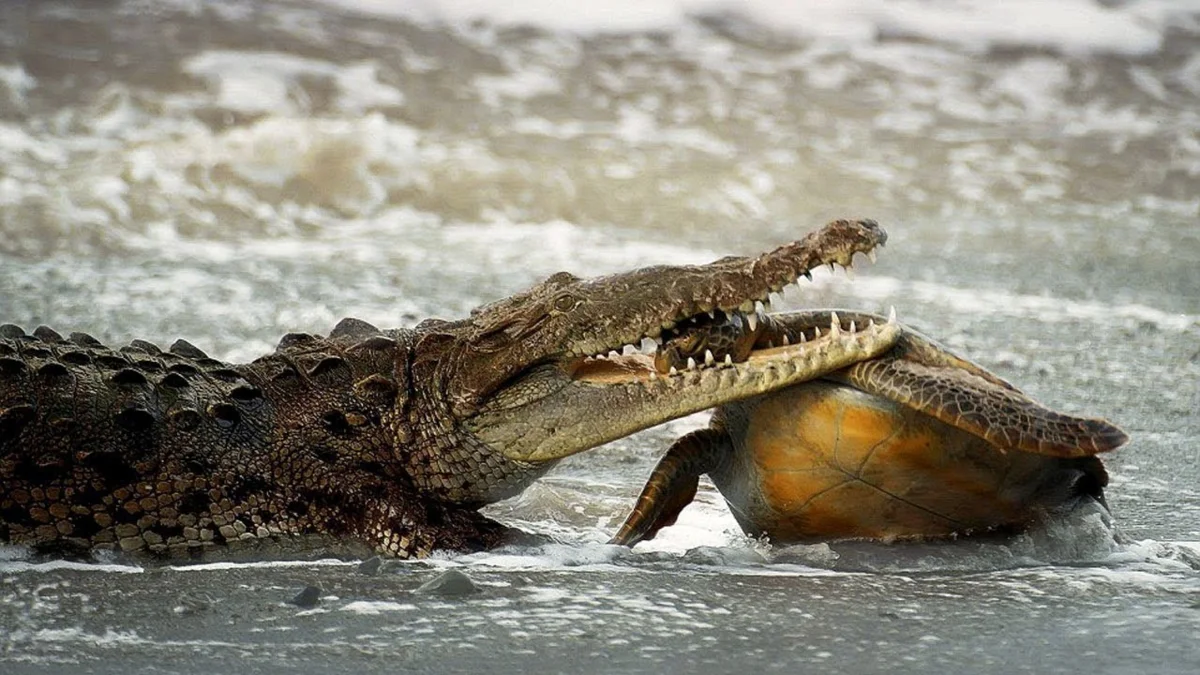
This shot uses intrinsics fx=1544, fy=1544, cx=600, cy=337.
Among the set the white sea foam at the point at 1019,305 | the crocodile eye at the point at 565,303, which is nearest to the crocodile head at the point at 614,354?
the crocodile eye at the point at 565,303

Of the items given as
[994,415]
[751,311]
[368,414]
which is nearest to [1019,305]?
[751,311]

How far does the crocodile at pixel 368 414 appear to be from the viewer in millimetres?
4145

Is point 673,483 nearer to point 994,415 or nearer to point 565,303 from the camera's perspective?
point 565,303

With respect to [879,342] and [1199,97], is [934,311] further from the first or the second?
[1199,97]

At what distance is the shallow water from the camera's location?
3496 mm

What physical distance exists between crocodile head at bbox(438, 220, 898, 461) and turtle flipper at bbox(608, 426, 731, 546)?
188 mm

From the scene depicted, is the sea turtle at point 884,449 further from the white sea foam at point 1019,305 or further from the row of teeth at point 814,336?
the white sea foam at point 1019,305

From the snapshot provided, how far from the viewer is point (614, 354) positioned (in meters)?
4.54

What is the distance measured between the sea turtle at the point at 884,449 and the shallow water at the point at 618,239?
4.1 inches

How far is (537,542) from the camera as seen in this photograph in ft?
14.3

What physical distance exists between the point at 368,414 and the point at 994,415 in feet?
5.75

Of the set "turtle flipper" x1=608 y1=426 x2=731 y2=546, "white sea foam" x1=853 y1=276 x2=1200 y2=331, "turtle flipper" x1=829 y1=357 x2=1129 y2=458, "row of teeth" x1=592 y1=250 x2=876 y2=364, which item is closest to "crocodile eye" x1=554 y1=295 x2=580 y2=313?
"row of teeth" x1=592 y1=250 x2=876 y2=364

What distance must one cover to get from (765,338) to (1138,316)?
14.0ft

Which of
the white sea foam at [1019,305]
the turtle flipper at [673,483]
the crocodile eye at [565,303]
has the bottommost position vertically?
the turtle flipper at [673,483]
